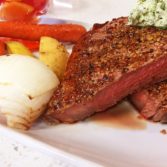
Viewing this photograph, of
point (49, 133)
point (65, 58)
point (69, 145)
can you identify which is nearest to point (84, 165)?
point (69, 145)

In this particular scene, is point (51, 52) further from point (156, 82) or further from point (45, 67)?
point (156, 82)

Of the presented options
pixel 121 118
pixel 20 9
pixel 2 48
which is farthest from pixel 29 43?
pixel 121 118

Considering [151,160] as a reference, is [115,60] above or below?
above

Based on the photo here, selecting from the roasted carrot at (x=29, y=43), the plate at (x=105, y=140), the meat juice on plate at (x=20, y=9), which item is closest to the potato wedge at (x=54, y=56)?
the roasted carrot at (x=29, y=43)

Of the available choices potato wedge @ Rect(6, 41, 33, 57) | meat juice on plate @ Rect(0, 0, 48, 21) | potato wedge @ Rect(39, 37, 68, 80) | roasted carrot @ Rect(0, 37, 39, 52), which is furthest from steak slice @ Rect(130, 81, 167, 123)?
meat juice on plate @ Rect(0, 0, 48, 21)

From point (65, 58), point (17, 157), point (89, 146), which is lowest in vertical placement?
point (17, 157)

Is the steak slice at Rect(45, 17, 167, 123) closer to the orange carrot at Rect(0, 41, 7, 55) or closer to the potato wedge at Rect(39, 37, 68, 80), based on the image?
the potato wedge at Rect(39, 37, 68, 80)

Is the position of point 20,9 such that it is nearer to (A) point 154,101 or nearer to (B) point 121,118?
(B) point 121,118

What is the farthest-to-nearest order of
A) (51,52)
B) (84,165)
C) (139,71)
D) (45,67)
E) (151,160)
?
(51,52) < (45,67) < (139,71) < (151,160) < (84,165)

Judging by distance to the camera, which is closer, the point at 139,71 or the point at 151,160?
the point at 151,160
